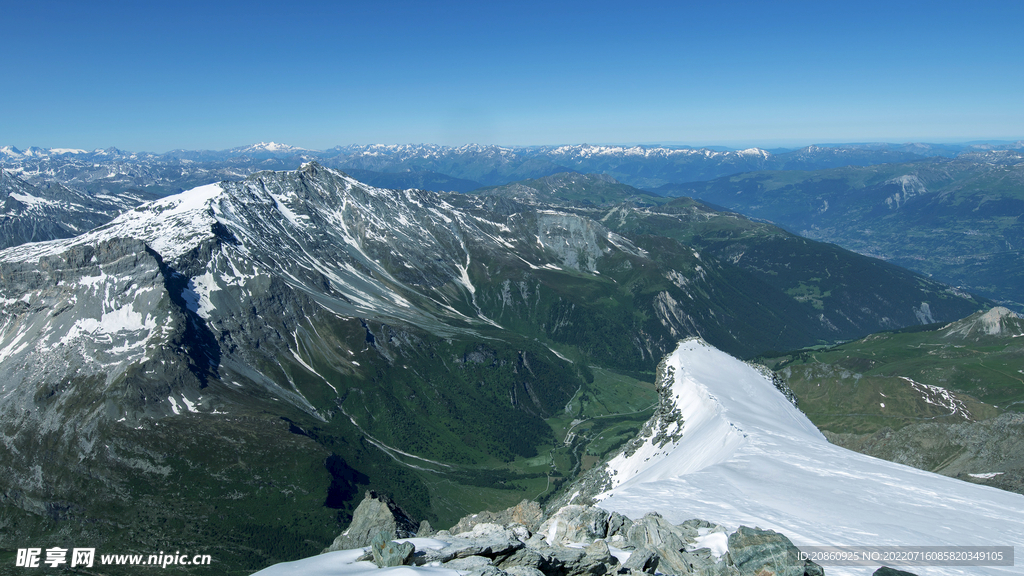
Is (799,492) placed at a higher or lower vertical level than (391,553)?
lower

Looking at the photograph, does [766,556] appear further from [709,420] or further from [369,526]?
[709,420]

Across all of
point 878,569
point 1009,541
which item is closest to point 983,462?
point 1009,541

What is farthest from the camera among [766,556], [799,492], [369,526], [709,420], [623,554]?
[709,420]

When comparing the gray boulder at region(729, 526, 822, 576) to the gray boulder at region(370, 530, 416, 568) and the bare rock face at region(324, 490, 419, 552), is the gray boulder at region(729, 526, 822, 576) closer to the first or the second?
the gray boulder at region(370, 530, 416, 568)

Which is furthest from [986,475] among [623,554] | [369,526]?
[369,526]

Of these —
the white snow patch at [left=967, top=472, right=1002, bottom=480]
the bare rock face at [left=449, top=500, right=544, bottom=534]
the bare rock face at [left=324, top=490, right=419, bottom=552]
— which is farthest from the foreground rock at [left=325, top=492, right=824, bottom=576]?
the white snow patch at [left=967, top=472, right=1002, bottom=480]

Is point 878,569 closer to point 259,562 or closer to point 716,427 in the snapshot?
point 716,427

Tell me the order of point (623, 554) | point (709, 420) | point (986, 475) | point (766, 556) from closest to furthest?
1. point (766, 556)
2. point (623, 554)
3. point (709, 420)
4. point (986, 475)

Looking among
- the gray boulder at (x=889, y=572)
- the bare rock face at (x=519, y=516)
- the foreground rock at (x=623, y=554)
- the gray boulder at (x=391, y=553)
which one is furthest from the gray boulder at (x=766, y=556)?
the bare rock face at (x=519, y=516)

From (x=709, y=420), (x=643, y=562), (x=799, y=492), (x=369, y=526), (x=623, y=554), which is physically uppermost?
(x=643, y=562)
